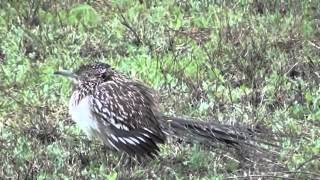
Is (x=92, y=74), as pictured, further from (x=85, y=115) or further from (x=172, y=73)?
(x=172, y=73)

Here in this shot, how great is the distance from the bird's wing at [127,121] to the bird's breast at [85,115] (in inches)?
1.8

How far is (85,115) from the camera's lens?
7.14 metres

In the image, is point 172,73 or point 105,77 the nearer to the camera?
point 105,77

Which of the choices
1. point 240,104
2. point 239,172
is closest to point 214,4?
point 240,104

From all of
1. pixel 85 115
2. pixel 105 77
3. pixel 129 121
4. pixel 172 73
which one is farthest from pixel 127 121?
pixel 172 73

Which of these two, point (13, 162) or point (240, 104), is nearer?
point (13, 162)

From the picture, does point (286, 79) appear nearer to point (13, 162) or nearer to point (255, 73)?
point (255, 73)

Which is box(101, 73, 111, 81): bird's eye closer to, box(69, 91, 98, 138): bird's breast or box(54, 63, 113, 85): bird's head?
box(54, 63, 113, 85): bird's head

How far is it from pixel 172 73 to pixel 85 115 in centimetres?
202

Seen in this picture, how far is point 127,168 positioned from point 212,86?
6.53 feet

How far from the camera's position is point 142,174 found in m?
6.88

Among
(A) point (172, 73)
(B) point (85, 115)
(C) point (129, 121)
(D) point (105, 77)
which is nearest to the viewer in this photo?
(C) point (129, 121)

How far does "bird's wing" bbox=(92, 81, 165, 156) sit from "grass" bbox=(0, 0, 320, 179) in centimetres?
17

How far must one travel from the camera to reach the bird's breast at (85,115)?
711 cm
